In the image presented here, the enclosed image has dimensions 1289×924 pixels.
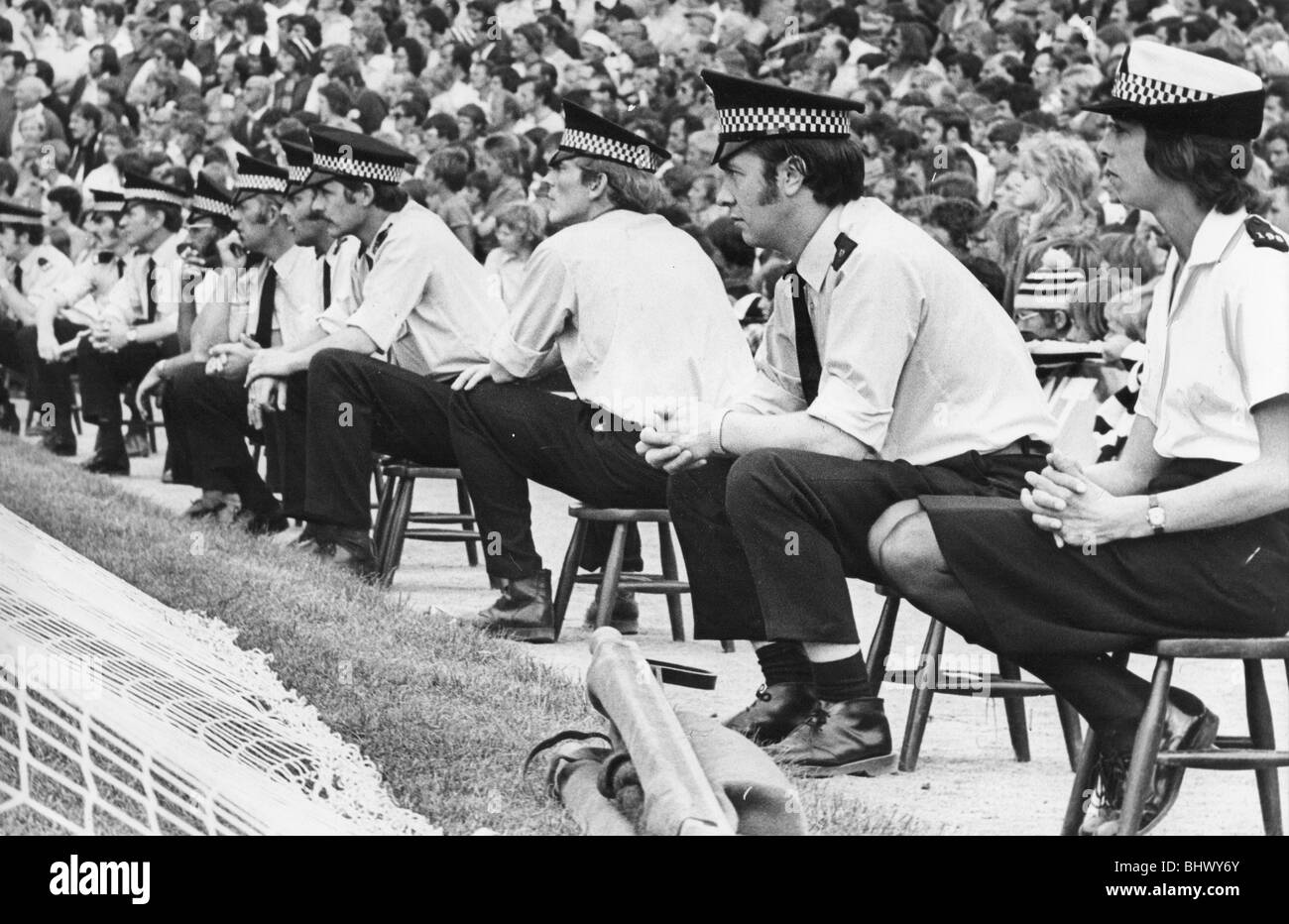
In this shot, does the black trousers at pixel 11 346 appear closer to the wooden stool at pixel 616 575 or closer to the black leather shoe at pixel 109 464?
the black leather shoe at pixel 109 464

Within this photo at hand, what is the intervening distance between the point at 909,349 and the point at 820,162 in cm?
52

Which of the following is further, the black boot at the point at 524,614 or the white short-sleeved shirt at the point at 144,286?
the white short-sleeved shirt at the point at 144,286

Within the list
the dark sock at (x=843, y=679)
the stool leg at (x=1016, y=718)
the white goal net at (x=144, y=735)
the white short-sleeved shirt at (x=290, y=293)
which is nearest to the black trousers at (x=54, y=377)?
the white short-sleeved shirt at (x=290, y=293)

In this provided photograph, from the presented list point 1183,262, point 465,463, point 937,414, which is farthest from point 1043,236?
point 1183,262

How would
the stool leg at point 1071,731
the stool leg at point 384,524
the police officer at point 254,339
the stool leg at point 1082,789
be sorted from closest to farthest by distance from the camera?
the stool leg at point 1082,789
the stool leg at point 1071,731
the stool leg at point 384,524
the police officer at point 254,339

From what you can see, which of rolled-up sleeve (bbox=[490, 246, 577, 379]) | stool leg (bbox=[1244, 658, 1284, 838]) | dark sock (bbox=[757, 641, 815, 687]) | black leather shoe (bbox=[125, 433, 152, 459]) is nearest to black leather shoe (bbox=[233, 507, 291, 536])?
rolled-up sleeve (bbox=[490, 246, 577, 379])

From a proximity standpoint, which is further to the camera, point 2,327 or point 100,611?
point 2,327

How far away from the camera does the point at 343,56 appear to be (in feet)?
57.5

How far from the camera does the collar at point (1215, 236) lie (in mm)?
3947

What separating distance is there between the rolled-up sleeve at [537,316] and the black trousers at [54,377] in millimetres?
6436

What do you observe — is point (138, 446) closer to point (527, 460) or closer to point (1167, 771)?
point (527, 460)

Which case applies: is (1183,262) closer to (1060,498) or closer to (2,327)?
(1060,498)
